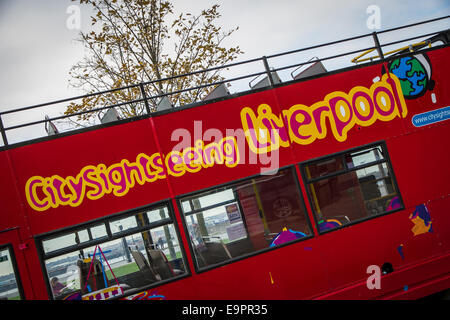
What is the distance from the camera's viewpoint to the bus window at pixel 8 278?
4645 mm

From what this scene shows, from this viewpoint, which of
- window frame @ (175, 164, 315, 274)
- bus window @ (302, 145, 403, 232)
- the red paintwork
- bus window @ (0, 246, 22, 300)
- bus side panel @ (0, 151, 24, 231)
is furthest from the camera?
bus window @ (302, 145, 403, 232)

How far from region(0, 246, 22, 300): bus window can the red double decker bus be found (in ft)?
0.04

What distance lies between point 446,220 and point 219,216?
3691 millimetres

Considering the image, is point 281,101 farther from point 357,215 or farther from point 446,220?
point 446,220

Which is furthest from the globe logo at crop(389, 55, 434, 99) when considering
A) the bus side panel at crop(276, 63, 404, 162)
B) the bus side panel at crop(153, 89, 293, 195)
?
the bus side panel at crop(153, 89, 293, 195)

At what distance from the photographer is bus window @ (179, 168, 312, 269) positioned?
5434mm

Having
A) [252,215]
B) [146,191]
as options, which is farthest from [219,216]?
[146,191]

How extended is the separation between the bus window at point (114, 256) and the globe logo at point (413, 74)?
14.1 feet

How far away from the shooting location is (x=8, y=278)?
185 inches

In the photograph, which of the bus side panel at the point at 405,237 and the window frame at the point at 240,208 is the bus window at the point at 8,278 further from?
the bus side panel at the point at 405,237

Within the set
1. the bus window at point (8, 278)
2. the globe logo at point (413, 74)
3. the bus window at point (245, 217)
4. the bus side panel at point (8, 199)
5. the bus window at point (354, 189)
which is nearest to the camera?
the bus window at point (8, 278)

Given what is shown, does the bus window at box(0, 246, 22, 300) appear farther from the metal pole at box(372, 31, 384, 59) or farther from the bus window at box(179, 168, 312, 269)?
the metal pole at box(372, 31, 384, 59)

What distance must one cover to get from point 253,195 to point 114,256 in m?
2.07

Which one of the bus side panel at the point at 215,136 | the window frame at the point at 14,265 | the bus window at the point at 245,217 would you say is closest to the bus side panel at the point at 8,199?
the window frame at the point at 14,265
